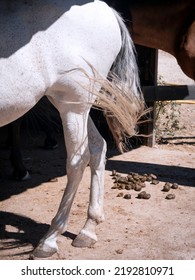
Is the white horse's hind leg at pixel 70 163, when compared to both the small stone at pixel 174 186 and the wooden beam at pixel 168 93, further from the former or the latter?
the wooden beam at pixel 168 93

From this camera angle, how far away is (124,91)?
3508 mm

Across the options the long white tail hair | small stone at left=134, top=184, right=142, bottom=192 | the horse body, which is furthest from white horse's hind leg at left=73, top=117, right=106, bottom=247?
small stone at left=134, top=184, right=142, bottom=192

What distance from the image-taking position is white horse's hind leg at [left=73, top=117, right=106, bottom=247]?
3.69 m

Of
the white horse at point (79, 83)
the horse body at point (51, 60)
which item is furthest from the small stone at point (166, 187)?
the horse body at point (51, 60)

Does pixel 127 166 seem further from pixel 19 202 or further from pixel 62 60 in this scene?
pixel 62 60

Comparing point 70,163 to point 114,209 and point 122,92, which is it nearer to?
point 122,92

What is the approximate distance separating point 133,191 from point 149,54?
1.99 meters

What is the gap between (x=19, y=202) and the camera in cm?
448

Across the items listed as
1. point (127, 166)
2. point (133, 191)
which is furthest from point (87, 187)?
point (127, 166)

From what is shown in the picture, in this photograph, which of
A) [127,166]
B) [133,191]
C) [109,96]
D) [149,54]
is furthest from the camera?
[149,54]

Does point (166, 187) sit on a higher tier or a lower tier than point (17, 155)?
lower

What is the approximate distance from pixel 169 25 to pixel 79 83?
1467 mm

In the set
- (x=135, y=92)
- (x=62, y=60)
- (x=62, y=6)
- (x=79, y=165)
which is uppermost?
(x=62, y=6)

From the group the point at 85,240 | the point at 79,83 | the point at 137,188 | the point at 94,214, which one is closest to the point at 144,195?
the point at 137,188
